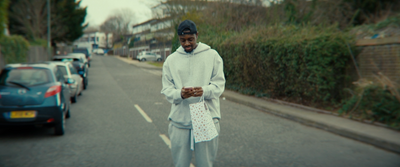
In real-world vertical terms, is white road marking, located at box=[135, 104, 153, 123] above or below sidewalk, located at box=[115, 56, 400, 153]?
below

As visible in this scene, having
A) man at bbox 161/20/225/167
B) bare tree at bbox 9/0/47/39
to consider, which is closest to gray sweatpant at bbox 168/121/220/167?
man at bbox 161/20/225/167

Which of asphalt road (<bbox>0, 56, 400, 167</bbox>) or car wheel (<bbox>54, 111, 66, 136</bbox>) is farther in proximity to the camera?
car wheel (<bbox>54, 111, 66, 136</bbox>)

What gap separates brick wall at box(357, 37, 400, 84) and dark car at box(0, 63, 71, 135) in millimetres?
7942

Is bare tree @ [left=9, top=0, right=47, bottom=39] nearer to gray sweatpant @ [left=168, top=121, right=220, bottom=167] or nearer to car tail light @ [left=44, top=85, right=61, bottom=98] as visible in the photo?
car tail light @ [left=44, top=85, right=61, bottom=98]

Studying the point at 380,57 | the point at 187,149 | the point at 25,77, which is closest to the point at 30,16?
the point at 25,77

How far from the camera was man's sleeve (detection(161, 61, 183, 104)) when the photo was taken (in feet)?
9.73

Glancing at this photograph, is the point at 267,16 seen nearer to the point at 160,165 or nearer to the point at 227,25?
the point at 227,25

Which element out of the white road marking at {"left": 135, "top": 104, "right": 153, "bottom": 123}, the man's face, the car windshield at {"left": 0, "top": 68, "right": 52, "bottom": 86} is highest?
the man's face

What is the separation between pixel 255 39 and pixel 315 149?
7.97 m

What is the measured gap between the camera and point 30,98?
21.8 feet

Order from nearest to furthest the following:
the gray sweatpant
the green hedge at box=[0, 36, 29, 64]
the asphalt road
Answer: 1. the gray sweatpant
2. the asphalt road
3. the green hedge at box=[0, 36, 29, 64]

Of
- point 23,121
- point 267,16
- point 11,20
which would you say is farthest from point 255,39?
point 11,20

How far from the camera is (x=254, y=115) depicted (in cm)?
983

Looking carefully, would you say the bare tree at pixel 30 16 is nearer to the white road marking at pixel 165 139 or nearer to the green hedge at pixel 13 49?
the green hedge at pixel 13 49
